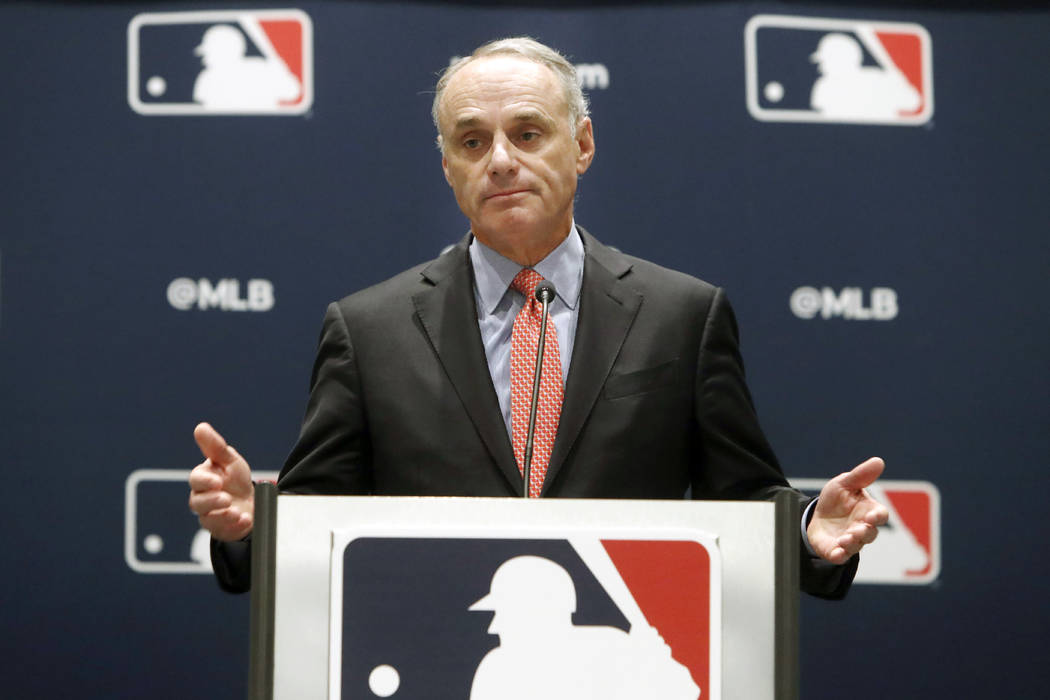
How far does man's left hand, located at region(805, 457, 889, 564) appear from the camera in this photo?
118cm

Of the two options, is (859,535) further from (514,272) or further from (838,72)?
(838,72)

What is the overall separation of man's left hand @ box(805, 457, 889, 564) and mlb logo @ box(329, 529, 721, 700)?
0.80 feet

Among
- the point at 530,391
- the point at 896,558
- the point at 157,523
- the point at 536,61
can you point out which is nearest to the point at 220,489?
the point at 530,391

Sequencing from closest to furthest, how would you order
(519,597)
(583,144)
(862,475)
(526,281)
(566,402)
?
(519,597), (862,475), (566,402), (526,281), (583,144)

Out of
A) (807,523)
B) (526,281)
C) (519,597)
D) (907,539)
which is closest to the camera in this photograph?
(519,597)

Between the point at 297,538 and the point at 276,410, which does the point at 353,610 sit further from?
the point at 276,410

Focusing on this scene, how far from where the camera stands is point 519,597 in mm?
1007

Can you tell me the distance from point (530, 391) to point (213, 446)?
20.7 inches

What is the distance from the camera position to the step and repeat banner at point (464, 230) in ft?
8.20

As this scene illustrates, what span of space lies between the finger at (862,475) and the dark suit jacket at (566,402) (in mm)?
446

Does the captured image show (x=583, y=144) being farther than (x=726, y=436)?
Yes

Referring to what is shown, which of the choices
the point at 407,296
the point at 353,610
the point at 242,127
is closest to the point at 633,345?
the point at 407,296

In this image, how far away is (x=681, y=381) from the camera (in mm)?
1667

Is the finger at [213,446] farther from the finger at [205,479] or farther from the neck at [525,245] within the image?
the neck at [525,245]
